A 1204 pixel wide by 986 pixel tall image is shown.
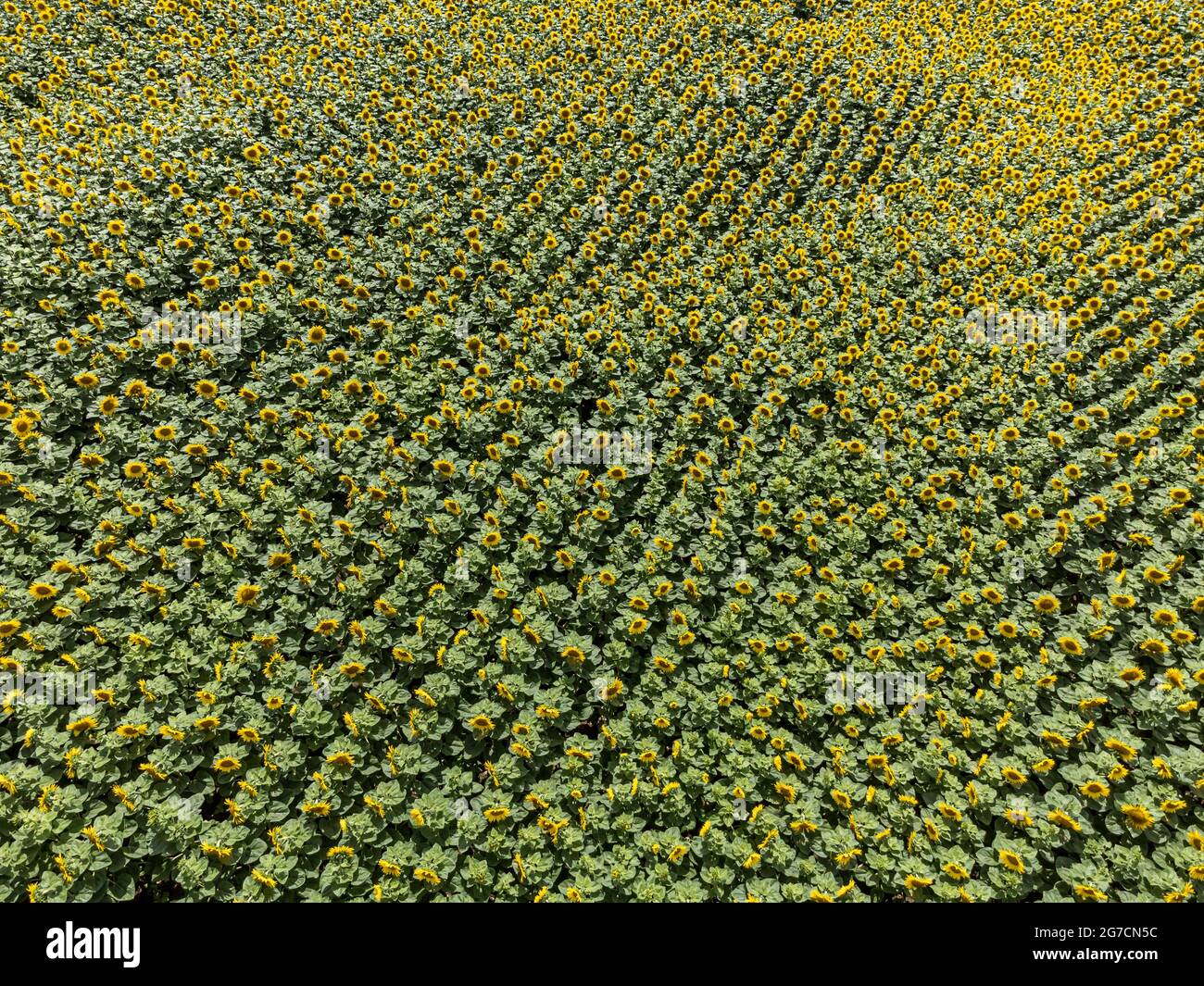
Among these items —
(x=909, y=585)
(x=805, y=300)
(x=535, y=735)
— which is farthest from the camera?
(x=805, y=300)

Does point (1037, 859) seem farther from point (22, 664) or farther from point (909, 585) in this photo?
point (22, 664)

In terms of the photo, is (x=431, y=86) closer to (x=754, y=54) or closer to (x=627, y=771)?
(x=754, y=54)

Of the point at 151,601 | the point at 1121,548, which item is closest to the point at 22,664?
the point at 151,601

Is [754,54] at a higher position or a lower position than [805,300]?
higher

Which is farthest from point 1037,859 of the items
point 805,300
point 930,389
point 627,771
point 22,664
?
point 22,664

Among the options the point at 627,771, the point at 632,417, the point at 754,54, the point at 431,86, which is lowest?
the point at 627,771
